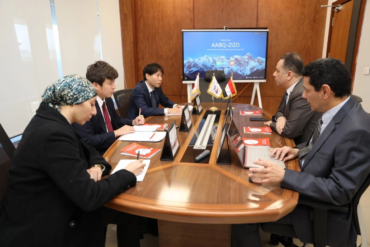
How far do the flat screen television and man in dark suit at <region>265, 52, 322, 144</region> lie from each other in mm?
2416

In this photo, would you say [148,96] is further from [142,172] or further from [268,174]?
[268,174]

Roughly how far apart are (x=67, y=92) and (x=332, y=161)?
120 centimetres

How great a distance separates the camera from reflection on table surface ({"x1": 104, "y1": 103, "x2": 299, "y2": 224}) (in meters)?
0.96

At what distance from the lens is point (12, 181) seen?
104 cm

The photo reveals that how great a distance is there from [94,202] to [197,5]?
14.8 ft

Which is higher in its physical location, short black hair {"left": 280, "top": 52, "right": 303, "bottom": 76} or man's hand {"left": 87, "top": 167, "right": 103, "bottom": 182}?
short black hair {"left": 280, "top": 52, "right": 303, "bottom": 76}

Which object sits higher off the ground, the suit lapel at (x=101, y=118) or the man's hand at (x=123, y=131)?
the suit lapel at (x=101, y=118)

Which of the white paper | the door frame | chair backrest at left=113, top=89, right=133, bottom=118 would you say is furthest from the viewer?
the door frame

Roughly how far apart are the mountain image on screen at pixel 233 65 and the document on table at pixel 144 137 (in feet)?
9.54

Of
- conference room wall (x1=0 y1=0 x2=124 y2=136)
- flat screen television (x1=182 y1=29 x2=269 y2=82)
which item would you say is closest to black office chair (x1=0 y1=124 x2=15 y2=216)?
conference room wall (x1=0 y1=0 x2=124 y2=136)

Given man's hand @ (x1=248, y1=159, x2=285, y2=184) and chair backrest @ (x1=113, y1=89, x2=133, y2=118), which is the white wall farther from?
chair backrest @ (x1=113, y1=89, x2=133, y2=118)

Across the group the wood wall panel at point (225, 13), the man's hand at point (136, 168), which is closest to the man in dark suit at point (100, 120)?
the man's hand at point (136, 168)

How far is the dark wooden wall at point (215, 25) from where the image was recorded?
4.60 m

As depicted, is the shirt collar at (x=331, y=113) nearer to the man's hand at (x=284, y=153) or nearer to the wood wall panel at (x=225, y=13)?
the man's hand at (x=284, y=153)
